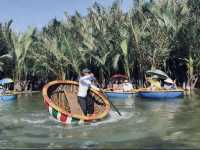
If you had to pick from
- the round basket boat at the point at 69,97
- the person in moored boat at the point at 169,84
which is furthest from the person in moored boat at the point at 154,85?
the round basket boat at the point at 69,97

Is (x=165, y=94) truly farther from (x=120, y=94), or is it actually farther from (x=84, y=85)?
(x=84, y=85)

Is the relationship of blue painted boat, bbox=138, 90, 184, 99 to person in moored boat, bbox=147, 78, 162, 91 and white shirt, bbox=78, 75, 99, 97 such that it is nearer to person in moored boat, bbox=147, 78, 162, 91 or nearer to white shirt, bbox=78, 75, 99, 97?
person in moored boat, bbox=147, 78, 162, 91

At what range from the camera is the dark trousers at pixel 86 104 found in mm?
16781

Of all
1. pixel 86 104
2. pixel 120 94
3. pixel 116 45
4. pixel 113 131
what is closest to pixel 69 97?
pixel 86 104

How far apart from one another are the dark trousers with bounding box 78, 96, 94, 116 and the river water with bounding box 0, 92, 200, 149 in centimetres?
78

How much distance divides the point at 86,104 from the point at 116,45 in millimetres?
16564

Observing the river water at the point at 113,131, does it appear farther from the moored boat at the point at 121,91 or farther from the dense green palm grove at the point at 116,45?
the dense green palm grove at the point at 116,45

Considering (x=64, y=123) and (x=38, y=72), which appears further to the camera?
(x=38, y=72)

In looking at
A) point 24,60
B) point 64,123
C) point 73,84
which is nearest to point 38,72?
point 24,60

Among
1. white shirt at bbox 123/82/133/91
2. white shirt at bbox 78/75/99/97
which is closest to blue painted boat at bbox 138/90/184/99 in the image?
white shirt at bbox 123/82/133/91

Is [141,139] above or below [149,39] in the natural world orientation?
below

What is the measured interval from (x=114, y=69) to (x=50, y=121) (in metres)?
17.2

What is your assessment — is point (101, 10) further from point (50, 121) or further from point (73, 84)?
point (50, 121)

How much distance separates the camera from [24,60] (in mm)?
36812
